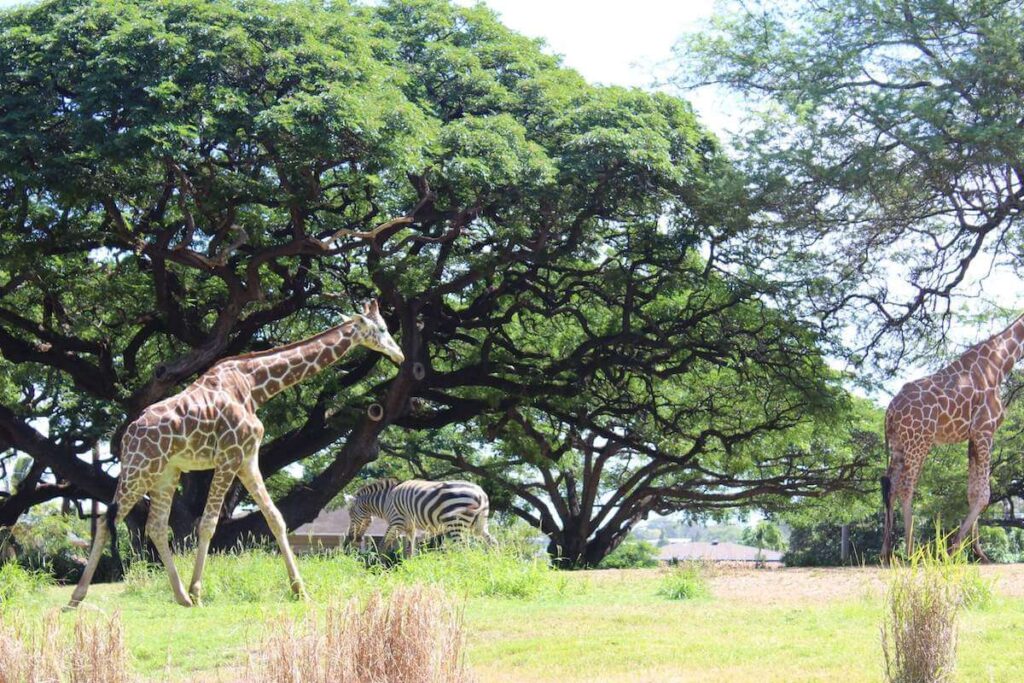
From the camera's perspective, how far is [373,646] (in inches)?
286

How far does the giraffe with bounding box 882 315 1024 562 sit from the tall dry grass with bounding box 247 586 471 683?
8.39 m

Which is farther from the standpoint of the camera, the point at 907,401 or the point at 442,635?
the point at 907,401

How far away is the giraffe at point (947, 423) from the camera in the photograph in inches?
562

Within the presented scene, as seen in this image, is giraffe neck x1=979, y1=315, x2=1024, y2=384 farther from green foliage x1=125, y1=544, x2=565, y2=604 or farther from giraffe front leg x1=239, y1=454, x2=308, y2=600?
giraffe front leg x1=239, y1=454, x2=308, y2=600

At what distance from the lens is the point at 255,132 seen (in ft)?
56.4

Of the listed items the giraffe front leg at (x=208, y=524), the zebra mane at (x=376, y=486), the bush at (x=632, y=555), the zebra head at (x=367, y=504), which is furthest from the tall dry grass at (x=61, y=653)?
the bush at (x=632, y=555)

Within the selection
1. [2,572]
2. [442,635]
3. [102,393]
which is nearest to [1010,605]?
[442,635]

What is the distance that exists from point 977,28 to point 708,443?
14492mm

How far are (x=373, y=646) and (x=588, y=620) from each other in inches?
165

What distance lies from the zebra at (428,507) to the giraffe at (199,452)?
3472 millimetres

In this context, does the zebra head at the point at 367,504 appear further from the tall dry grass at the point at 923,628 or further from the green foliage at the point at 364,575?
the tall dry grass at the point at 923,628

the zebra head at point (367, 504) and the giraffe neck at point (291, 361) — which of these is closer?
the giraffe neck at point (291, 361)

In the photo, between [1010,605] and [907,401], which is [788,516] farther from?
[1010,605]

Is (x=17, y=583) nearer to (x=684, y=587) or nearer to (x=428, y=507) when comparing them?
(x=428, y=507)
